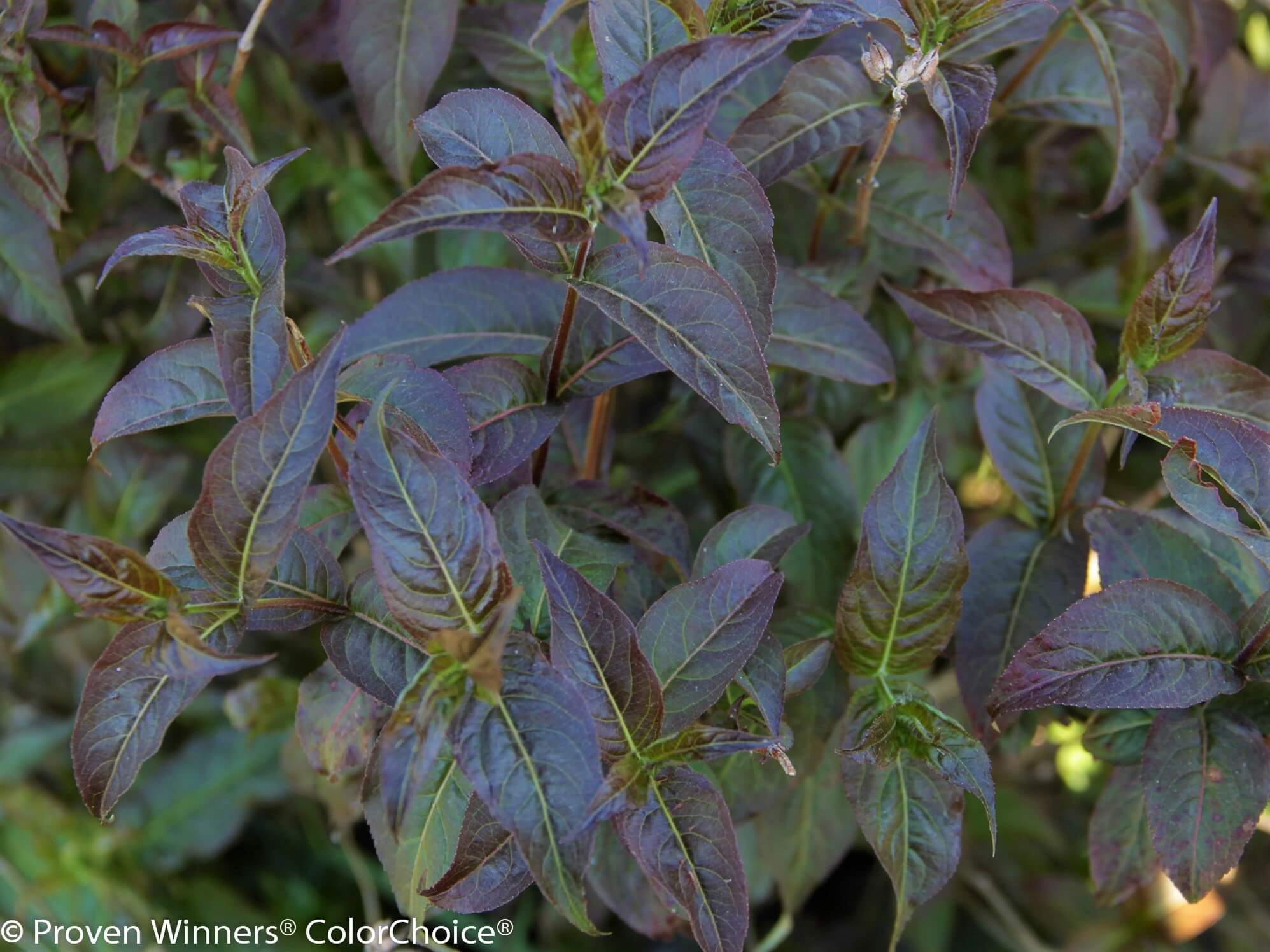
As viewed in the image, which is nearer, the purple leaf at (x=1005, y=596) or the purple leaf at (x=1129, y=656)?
the purple leaf at (x=1129, y=656)

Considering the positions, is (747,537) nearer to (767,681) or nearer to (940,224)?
(767,681)

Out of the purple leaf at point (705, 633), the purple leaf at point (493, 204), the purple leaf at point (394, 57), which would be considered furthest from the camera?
the purple leaf at point (394, 57)

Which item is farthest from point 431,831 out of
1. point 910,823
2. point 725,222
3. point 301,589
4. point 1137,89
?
point 1137,89

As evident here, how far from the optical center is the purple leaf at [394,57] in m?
0.75

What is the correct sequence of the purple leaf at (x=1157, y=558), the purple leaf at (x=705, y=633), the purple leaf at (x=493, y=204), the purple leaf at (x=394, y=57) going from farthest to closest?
the purple leaf at (x=394, y=57), the purple leaf at (x=1157, y=558), the purple leaf at (x=705, y=633), the purple leaf at (x=493, y=204)

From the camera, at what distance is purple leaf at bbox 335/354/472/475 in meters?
0.54

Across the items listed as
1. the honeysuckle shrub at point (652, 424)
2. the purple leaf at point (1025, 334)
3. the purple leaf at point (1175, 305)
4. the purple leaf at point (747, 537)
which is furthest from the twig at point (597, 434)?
the purple leaf at point (1175, 305)

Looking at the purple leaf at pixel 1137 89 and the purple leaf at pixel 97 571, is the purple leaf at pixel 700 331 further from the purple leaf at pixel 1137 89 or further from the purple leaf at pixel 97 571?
the purple leaf at pixel 1137 89

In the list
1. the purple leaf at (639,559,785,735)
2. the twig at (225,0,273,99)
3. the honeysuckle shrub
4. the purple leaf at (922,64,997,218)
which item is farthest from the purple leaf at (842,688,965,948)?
the twig at (225,0,273,99)

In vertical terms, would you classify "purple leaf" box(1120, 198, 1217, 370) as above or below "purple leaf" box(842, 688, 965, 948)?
above

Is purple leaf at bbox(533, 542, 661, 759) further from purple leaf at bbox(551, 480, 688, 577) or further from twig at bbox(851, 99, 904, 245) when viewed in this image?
twig at bbox(851, 99, 904, 245)

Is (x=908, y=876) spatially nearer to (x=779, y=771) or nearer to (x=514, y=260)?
(x=779, y=771)

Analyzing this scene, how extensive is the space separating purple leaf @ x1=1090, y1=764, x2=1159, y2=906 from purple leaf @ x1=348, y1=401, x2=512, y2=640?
19.8 inches

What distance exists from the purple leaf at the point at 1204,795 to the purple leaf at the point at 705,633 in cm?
25
